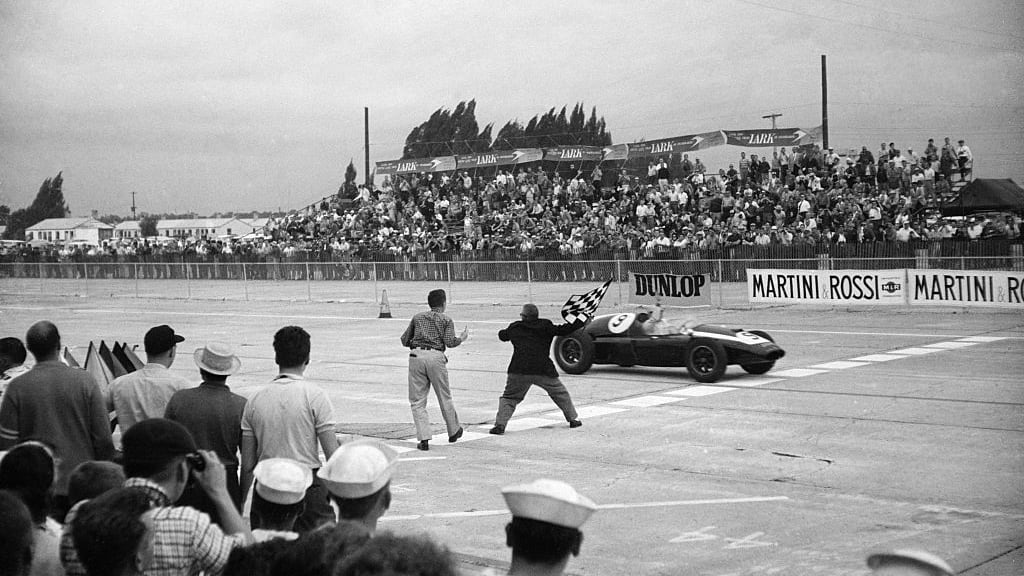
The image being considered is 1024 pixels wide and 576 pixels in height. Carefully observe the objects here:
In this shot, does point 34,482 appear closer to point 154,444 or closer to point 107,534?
point 154,444

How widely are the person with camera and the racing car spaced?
40.6ft

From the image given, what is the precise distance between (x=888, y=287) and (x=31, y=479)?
2590 centimetres

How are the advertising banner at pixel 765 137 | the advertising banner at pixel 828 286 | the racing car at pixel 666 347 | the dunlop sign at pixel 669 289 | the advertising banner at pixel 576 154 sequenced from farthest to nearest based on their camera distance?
the advertising banner at pixel 576 154 → the advertising banner at pixel 765 137 → the dunlop sign at pixel 669 289 → the advertising banner at pixel 828 286 → the racing car at pixel 666 347

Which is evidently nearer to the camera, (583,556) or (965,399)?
(583,556)

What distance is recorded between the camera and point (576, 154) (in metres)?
56.5

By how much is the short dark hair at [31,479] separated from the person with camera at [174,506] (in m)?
0.32

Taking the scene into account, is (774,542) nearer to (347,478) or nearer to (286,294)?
(347,478)

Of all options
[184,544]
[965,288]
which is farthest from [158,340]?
[965,288]

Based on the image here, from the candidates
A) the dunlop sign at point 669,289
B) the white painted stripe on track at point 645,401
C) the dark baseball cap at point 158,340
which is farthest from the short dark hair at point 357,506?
the dunlop sign at point 669,289

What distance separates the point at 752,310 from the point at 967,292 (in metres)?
5.59

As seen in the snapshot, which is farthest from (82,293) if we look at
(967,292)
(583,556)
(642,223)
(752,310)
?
(583,556)

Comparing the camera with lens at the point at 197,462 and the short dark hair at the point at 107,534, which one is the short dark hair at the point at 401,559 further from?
the camera with lens at the point at 197,462

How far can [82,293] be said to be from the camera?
48.7 m

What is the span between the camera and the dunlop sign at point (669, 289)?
29.6 meters
